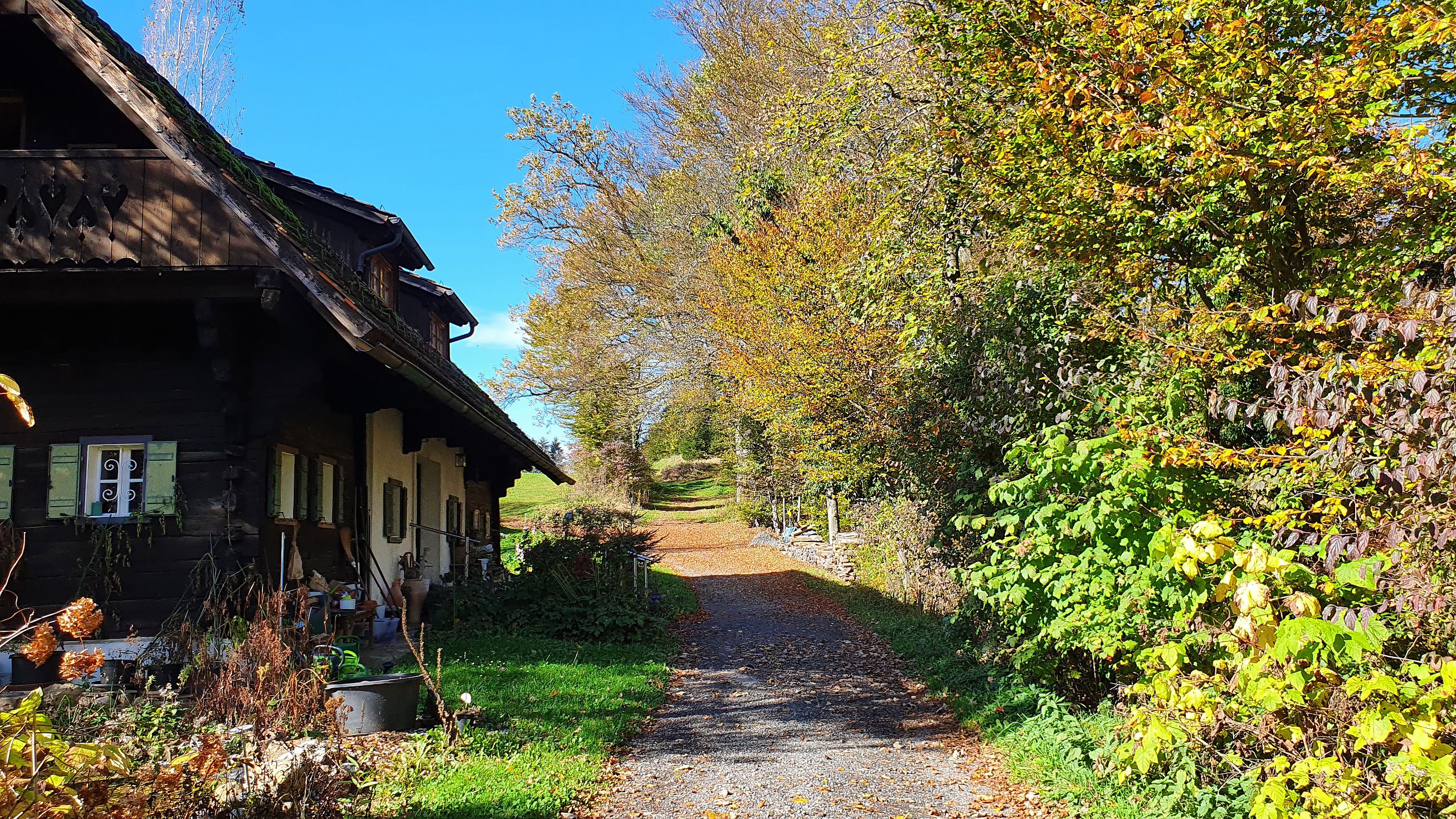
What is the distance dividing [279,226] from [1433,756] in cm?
916

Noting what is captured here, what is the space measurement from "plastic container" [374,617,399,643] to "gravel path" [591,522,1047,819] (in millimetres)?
3767

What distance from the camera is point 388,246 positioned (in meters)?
14.4

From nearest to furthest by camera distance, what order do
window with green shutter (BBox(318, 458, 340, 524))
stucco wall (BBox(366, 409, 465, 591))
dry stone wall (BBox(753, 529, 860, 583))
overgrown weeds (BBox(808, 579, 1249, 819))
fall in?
overgrown weeds (BBox(808, 579, 1249, 819))
window with green shutter (BBox(318, 458, 340, 524))
stucco wall (BBox(366, 409, 465, 591))
dry stone wall (BBox(753, 529, 860, 583))

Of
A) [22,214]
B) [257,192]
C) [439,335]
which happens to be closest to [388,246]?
[257,192]

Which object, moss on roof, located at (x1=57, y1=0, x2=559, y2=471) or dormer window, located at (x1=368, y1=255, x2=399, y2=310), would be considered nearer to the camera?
moss on roof, located at (x1=57, y1=0, x2=559, y2=471)

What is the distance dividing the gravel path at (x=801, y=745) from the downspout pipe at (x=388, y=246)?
7.35 m

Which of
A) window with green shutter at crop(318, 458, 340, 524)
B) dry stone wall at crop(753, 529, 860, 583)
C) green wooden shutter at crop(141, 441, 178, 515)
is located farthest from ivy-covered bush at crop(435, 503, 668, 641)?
dry stone wall at crop(753, 529, 860, 583)

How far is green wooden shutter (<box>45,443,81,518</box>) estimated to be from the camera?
9.54m

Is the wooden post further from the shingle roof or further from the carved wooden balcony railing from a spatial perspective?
the carved wooden balcony railing

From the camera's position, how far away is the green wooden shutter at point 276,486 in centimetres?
997

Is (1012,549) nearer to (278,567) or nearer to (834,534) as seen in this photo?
(278,567)

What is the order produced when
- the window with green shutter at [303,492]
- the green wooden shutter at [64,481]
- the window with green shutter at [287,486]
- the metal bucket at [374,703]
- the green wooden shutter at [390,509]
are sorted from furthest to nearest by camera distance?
the green wooden shutter at [390,509], the window with green shutter at [303,492], the window with green shutter at [287,486], the green wooden shutter at [64,481], the metal bucket at [374,703]

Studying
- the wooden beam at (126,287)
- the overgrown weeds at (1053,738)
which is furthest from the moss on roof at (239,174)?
the overgrown weeds at (1053,738)

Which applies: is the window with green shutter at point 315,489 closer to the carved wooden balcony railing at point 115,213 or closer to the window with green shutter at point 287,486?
the window with green shutter at point 287,486
